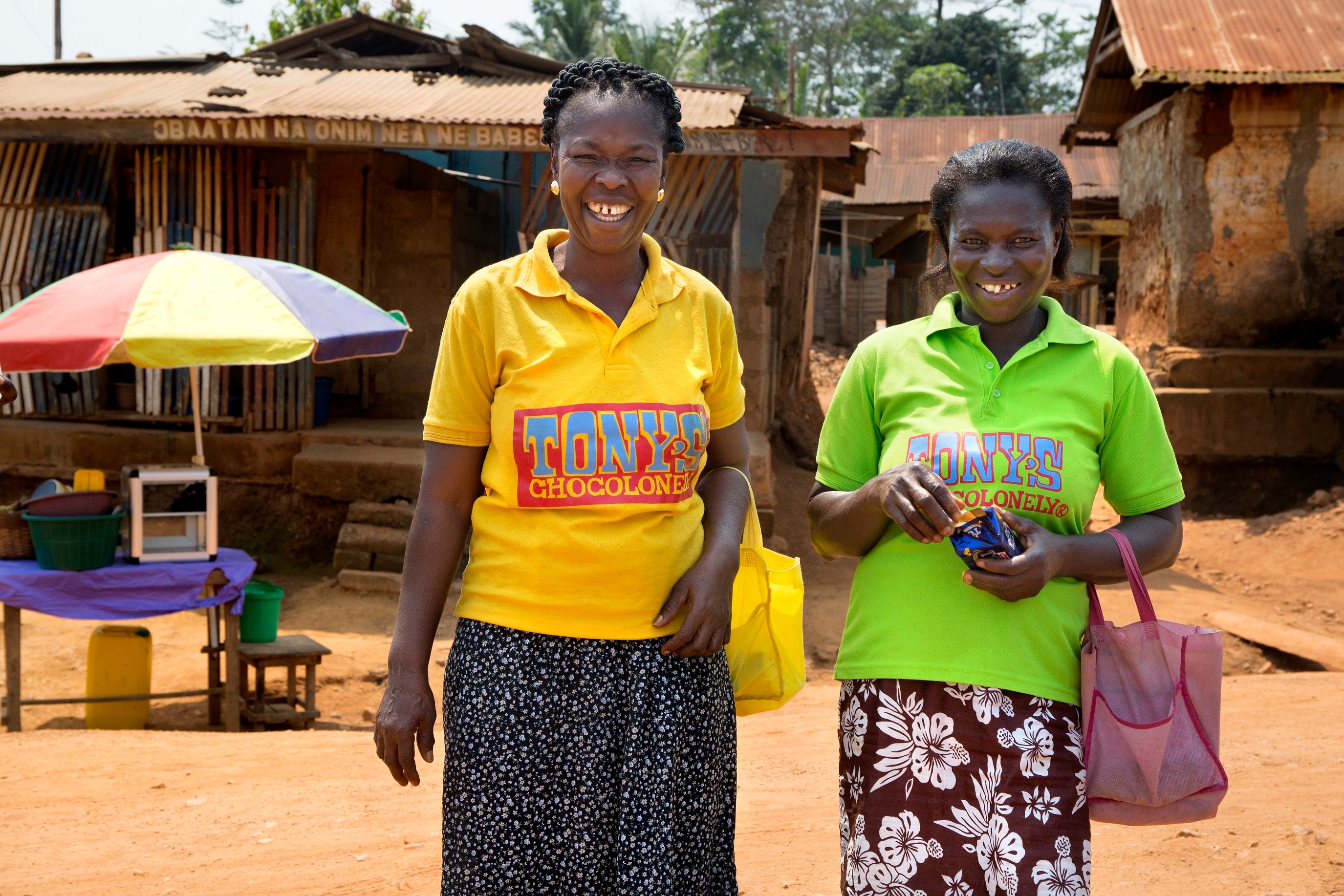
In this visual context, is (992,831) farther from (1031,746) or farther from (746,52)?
(746,52)

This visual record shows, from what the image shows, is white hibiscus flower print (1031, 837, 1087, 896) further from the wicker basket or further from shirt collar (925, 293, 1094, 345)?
the wicker basket

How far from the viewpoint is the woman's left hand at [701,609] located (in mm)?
1769

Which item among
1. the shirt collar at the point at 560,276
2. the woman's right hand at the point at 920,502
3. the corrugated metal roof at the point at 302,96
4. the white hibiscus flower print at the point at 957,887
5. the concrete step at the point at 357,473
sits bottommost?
the concrete step at the point at 357,473

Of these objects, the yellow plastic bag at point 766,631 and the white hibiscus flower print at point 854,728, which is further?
the yellow plastic bag at point 766,631

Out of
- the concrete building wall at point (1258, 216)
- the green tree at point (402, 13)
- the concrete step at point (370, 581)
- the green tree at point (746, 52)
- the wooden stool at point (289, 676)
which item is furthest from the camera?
the green tree at point (746, 52)

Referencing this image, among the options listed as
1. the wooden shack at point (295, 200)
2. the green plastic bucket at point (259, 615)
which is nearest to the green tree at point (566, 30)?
the wooden shack at point (295, 200)

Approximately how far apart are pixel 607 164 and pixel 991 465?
0.76m

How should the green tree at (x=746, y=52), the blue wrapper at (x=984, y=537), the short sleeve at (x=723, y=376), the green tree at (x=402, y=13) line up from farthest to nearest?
the green tree at (x=746, y=52) → the green tree at (x=402, y=13) → the short sleeve at (x=723, y=376) → the blue wrapper at (x=984, y=537)

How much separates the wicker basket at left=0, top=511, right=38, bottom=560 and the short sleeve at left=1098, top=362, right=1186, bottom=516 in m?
5.07

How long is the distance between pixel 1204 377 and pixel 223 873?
8.62 meters

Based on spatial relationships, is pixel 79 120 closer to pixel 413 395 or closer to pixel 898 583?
pixel 413 395

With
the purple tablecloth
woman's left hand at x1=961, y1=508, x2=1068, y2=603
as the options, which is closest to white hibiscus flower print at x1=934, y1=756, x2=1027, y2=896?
woman's left hand at x1=961, y1=508, x2=1068, y2=603

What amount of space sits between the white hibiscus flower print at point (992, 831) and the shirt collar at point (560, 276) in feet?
2.92

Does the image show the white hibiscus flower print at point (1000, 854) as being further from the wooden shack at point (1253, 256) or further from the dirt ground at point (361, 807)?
the wooden shack at point (1253, 256)
